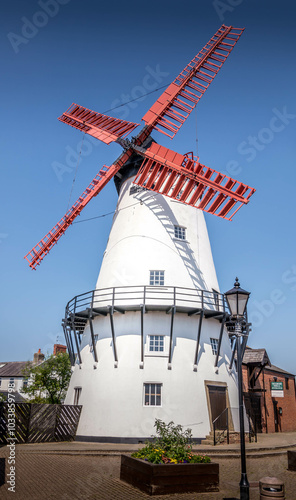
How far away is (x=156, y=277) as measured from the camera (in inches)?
806

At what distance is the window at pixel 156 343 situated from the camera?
1878cm

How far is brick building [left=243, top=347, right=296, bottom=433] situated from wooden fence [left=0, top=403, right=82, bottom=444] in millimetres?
12730

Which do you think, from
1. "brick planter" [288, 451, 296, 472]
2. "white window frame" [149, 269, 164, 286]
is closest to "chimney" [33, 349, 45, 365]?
"white window frame" [149, 269, 164, 286]

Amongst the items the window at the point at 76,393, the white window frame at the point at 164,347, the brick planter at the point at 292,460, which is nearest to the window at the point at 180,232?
the white window frame at the point at 164,347

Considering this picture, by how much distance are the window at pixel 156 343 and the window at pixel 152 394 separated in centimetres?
165

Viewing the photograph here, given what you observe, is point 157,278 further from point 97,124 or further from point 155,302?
point 97,124

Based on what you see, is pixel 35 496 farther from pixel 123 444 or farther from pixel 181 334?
pixel 181 334

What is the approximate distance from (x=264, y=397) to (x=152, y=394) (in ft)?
48.1

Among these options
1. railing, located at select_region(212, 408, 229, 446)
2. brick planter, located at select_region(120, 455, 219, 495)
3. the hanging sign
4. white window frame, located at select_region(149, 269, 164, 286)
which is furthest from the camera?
the hanging sign

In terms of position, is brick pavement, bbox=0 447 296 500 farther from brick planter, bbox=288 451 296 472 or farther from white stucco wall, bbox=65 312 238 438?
white stucco wall, bbox=65 312 238 438

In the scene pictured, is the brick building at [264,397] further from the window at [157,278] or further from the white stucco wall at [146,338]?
the window at [157,278]

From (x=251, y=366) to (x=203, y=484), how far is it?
831 inches

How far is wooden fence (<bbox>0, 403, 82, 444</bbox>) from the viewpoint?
17078mm

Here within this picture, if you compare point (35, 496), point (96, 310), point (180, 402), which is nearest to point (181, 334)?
point (180, 402)
